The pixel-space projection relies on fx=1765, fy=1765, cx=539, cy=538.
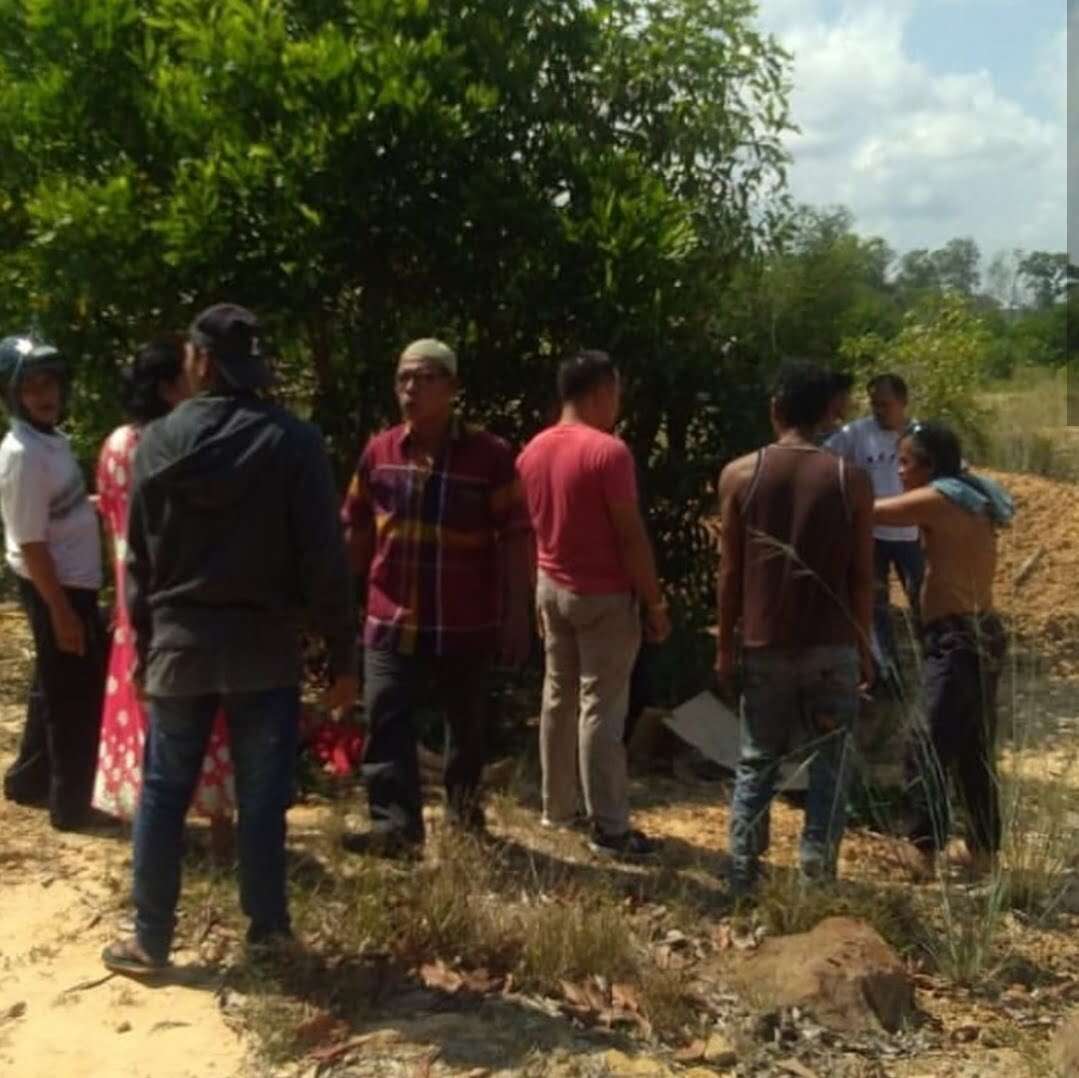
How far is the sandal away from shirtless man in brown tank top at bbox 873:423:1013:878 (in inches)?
103

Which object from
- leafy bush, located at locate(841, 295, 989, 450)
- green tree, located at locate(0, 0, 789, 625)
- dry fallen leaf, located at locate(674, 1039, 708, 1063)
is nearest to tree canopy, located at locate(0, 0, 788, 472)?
green tree, located at locate(0, 0, 789, 625)

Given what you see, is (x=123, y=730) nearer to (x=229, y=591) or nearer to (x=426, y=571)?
(x=426, y=571)

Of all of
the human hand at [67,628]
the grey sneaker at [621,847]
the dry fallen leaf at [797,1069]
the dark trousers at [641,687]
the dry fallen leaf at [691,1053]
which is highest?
the human hand at [67,628]

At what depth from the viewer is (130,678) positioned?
5.66 m

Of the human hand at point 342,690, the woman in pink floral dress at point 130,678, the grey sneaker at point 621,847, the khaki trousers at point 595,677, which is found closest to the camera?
the human hand at point 342,690

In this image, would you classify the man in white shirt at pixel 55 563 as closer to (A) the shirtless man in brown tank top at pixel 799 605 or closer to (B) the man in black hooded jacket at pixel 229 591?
(B) the man in black hooded jacket at pixel 229 591

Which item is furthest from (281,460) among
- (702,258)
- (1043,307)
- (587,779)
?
(1043,307)

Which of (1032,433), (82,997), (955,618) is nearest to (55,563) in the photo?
(82,997)

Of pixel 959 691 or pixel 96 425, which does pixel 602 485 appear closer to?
pixel 959 691

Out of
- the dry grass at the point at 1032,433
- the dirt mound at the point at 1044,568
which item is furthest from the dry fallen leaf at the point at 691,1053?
the dry grass at the point at 1032,433

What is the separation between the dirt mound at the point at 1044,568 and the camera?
11.1m

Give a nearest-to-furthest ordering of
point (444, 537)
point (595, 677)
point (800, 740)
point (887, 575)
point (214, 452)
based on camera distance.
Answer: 1. point (214, 452)
2. point (800, 740)
3. point (444, 537)
4. point (595, 677)
5. point (887, 575)

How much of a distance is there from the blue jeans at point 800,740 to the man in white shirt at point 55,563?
2.35m

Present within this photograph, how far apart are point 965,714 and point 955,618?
1.11 feet
